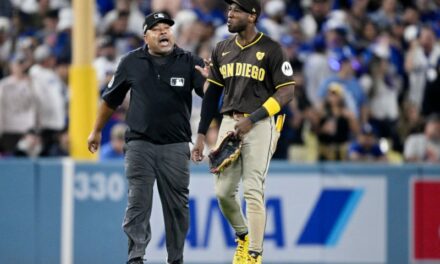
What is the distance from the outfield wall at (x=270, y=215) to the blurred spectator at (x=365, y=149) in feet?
3.37

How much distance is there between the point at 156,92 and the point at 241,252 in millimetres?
1529

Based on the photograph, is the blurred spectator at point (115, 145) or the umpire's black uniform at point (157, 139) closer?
the umpire's black uniform at point (157, 139)

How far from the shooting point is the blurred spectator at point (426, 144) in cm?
1556

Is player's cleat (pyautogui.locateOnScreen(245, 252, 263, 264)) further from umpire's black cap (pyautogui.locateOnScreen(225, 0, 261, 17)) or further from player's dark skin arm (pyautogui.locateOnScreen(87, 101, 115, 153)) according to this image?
umpire's black cap (pyautogui.locateOnScreen(225, 0, 261, 17))

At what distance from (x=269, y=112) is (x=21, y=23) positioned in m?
8.70

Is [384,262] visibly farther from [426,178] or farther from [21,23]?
[21,23]

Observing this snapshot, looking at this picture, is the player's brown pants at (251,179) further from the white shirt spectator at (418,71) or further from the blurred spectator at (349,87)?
the white shirt spectator at (418,71)

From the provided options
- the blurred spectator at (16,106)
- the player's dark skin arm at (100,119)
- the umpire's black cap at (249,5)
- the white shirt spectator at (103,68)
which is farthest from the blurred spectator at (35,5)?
the umpire's black cap at (249,5)

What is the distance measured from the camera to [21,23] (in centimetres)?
1709

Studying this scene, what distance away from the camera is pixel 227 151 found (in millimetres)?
9430

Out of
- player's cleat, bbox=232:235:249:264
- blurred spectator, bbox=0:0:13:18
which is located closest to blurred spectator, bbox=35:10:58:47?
blurred spectator, bbox=0:0:13:18

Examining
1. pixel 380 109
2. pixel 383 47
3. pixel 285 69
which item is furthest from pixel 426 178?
pixel 285 69

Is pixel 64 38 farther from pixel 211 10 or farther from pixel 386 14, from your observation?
pixel 386 14

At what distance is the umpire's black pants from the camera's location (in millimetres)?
9508
